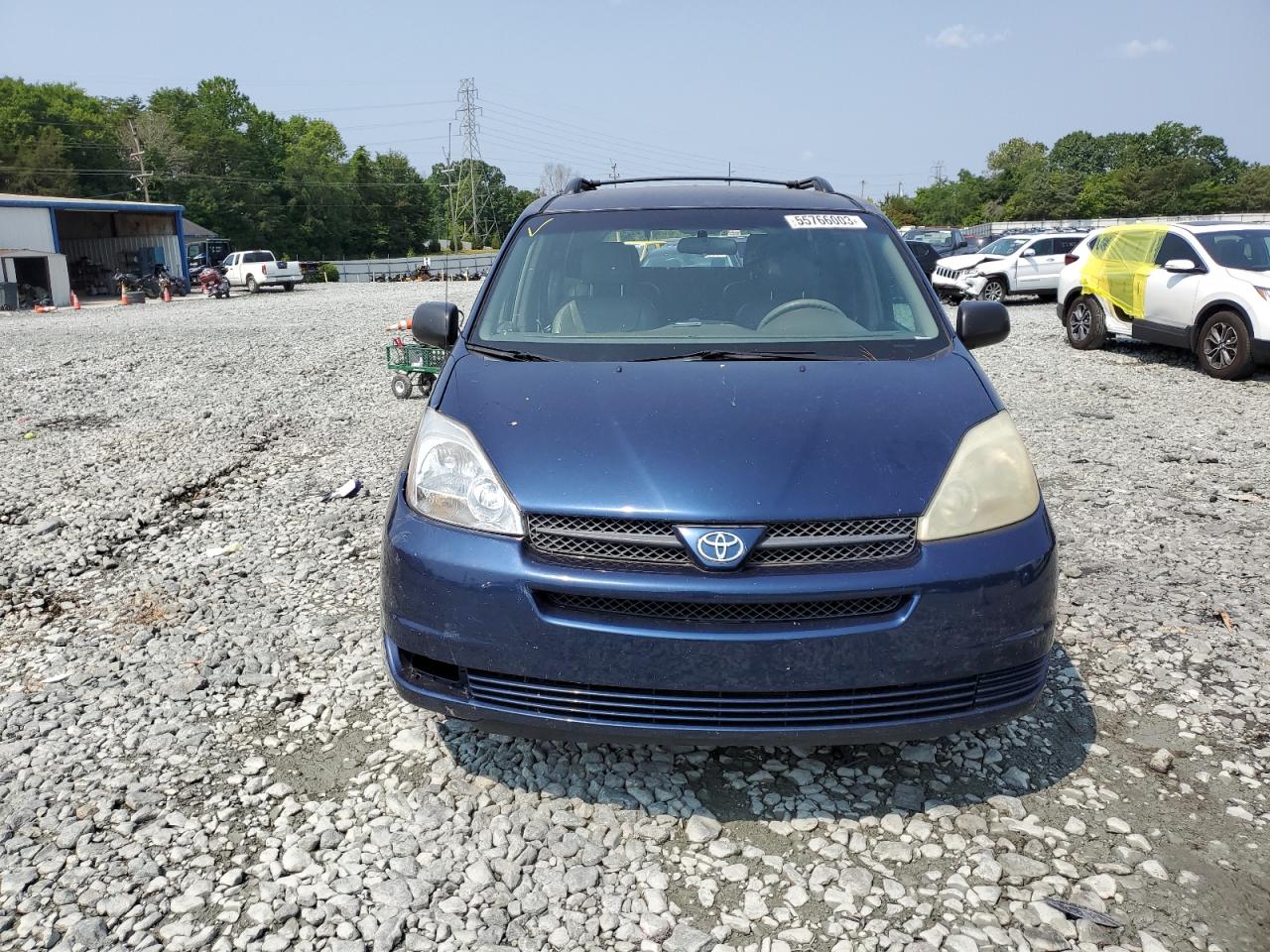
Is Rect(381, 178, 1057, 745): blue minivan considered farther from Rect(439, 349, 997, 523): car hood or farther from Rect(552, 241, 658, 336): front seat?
Rect(552, 241, 658, 336): front seat

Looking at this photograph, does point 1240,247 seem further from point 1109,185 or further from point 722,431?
point 1109,185

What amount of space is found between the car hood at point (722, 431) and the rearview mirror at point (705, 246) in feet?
2.83

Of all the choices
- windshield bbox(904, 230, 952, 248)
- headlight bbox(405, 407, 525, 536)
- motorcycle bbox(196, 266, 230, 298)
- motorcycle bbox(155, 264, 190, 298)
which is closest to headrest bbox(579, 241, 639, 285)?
headlight bbox(405, 407, 525, 536)

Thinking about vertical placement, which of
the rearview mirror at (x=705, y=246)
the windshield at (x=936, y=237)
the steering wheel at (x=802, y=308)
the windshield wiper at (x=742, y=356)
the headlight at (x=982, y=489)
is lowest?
the headlight at (x=982, y=489)

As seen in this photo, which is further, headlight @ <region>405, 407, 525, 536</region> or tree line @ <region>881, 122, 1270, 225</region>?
tree line @ <region>881, 122, 1270, 225</region>

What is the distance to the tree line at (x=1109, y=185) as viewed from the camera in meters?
100

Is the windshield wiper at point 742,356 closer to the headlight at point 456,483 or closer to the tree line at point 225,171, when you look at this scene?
the headlight at point 456,483

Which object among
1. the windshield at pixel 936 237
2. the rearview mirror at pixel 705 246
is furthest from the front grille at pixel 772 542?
the windshield at pixel 936 237

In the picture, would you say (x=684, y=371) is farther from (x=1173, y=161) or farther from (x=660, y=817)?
(x=1173, y=161)

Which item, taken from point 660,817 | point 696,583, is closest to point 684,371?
point 696,583

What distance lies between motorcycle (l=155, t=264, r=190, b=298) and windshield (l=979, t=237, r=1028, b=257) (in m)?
31.3

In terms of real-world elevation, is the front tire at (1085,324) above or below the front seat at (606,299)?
below

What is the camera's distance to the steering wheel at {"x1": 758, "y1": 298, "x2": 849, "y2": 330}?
3.71 meters

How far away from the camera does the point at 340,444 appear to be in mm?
8289
